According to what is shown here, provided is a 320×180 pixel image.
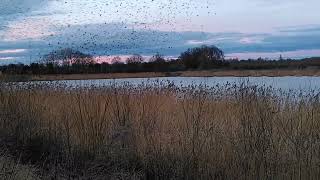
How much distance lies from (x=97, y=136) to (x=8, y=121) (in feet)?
6.74

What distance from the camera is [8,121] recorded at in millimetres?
9547

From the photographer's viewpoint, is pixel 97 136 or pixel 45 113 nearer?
pixel 97 136

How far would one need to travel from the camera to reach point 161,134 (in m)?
8.62

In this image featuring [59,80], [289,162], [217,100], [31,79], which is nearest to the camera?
[289,162]

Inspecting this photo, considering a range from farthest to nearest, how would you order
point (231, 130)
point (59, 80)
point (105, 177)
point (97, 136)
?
point (59, 80) < point (97, 136) < point (231, 130) < point (105, 177)

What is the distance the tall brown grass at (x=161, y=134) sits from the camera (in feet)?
22.9

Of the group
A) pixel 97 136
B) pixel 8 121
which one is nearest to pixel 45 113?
pixel 8 121

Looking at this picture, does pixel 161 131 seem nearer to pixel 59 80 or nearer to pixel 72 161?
pixel 72 161

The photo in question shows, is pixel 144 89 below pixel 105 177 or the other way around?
the other way around

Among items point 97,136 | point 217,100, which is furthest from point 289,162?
point 217,100

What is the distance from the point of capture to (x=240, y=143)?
728 centimetres

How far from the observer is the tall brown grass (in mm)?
6980

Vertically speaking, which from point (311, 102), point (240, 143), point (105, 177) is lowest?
point (105, 177)

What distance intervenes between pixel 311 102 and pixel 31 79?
7.02m
